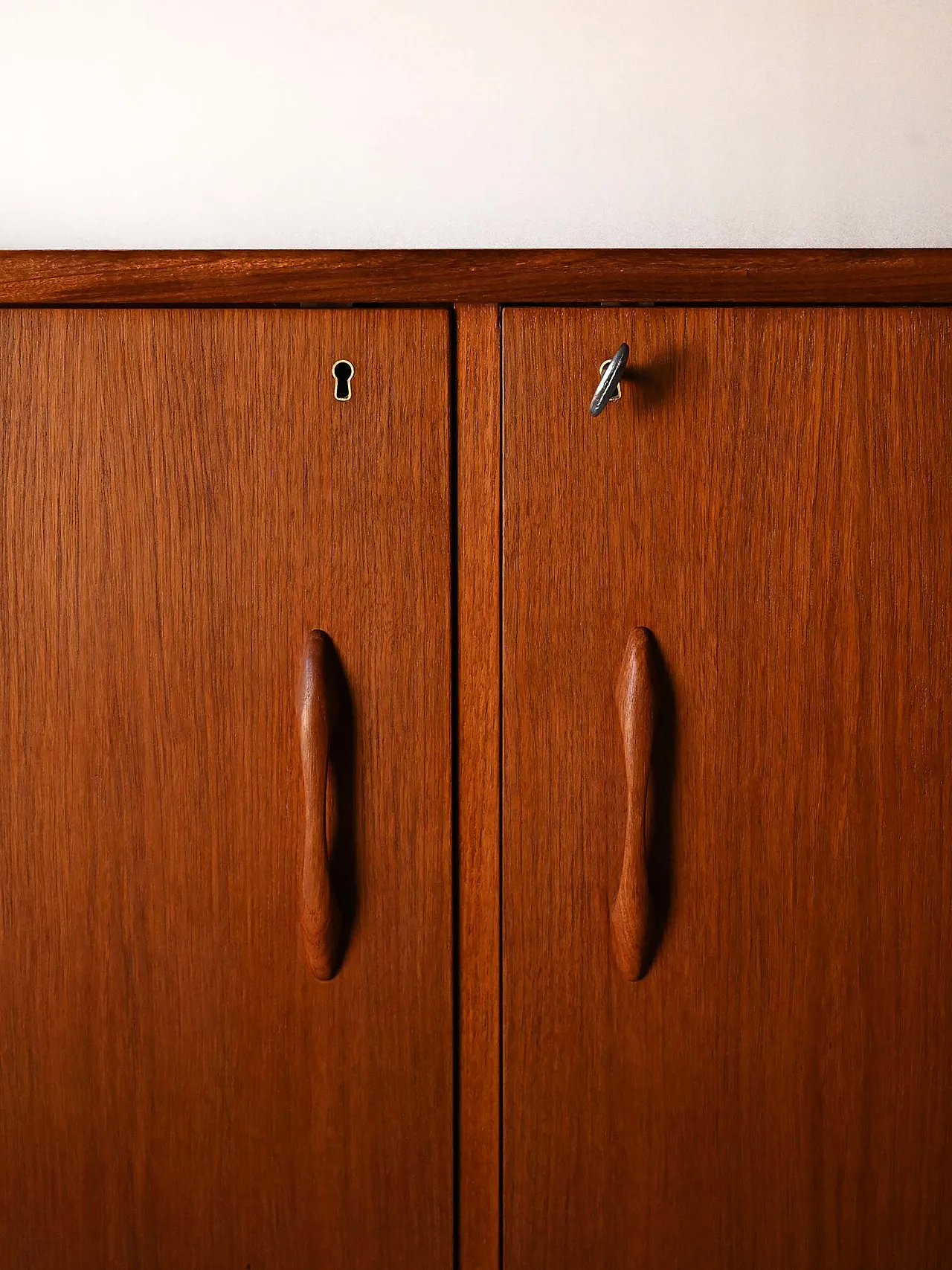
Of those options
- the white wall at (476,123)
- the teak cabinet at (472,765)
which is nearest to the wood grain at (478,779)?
the teak cabinet at (472,765)

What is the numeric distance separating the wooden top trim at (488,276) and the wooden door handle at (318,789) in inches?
10.0

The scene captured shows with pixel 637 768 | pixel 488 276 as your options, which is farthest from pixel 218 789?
pixel 488 276

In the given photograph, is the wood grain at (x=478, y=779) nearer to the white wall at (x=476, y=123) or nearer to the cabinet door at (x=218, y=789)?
the cabinet door at (x=218, y=789)

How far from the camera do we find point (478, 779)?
62cm

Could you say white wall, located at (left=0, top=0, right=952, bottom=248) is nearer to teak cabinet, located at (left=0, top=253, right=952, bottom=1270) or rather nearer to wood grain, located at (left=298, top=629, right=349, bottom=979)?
teak cabinet, located at (left=0, top=253, right=952, bottom=1270)

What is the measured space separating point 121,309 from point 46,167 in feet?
1.66

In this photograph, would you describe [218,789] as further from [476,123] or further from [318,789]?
[476,123]

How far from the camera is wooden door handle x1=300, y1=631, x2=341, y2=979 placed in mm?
606

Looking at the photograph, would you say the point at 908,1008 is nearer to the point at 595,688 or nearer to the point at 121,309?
the point at 595,688

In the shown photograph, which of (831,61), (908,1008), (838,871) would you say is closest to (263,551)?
(838,871)

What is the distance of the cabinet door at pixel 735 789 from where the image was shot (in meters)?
0.60

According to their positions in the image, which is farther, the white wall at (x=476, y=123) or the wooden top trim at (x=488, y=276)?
the white wall at (x=476, y=123)

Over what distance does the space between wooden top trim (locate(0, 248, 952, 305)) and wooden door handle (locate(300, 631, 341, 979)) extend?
254 mm

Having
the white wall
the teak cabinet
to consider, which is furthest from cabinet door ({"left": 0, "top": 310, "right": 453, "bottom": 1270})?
the white wall
